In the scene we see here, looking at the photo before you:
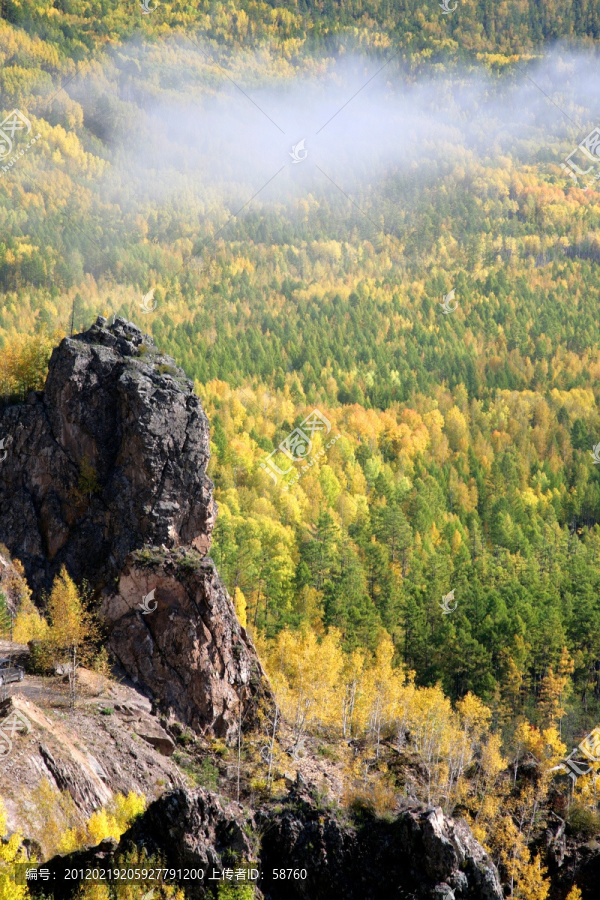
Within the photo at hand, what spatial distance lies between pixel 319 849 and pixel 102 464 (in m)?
30.0

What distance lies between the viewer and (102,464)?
61.3m

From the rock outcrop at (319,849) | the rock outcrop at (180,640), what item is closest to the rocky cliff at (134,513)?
the rock outcrop at (180,640)

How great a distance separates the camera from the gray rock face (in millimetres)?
58812

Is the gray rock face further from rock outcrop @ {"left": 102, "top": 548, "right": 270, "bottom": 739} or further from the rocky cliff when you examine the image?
rock outcrop @ {"left": 102, "top": 548, "right": 270, "bottom": 739}

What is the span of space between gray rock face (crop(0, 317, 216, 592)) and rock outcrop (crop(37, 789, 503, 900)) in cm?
1926

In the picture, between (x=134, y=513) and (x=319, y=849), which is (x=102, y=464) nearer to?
(x=134, y=513)

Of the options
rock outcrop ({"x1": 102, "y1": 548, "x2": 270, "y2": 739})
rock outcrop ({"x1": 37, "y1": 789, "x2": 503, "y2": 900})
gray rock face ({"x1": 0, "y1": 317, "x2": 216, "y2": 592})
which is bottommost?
rock outcrop ({"x1": 37, "y1": 789, "x2": 503, "y2": 900})

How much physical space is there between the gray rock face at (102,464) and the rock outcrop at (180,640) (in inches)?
116

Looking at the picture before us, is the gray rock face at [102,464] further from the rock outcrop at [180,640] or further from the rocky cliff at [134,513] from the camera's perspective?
the rock outcrop at [180,640]

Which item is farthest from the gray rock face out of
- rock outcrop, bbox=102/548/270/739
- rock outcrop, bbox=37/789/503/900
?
rock outcrop, bbox=37/789/503/900

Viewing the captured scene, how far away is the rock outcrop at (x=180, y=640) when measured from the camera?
53.4 metres

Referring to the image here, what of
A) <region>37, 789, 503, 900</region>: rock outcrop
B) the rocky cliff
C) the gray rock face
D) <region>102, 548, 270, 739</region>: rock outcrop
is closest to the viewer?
<region>37, 789, 503, 900</region>: rock outcrop

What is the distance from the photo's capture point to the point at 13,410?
63.9m

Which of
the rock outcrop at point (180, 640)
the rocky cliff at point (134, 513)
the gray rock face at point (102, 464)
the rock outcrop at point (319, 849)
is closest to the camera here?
the rock outcrop at point (319, 849)
